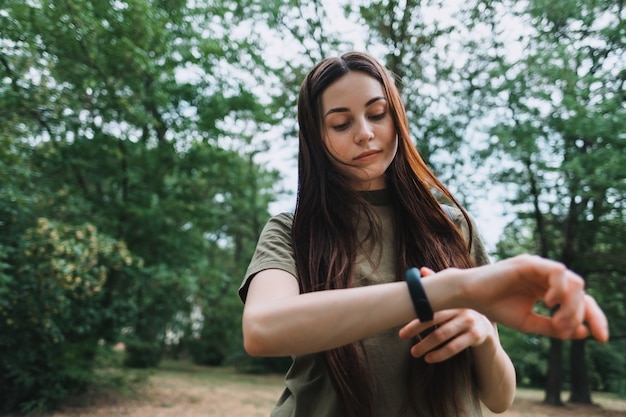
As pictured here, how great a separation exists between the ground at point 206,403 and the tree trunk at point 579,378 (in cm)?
45

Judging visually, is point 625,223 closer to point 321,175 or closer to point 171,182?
point 171,182

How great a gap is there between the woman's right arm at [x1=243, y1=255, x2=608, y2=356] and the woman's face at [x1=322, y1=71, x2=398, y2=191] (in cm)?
56

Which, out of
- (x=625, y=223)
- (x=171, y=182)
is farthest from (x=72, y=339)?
(x=625, y=223)

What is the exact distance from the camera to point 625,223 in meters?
11.5

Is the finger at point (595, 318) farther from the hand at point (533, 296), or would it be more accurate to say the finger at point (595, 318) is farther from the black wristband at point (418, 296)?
the black wristband at point (418, 296)

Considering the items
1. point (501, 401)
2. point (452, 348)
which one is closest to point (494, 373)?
point (501, 401)

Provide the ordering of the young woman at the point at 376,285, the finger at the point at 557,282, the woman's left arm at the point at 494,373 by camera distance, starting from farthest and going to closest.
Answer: the woman's left arm at the point at 494,373, the young woman at the point at 376,285, the finger at the point at 557,282

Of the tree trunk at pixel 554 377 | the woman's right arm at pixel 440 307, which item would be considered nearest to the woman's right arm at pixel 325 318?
the woman's right arm at pixel 440 307

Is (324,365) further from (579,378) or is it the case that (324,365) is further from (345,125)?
(579,378)

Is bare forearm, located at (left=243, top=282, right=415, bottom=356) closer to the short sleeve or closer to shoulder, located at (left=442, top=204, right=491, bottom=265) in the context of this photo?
the short sleeve

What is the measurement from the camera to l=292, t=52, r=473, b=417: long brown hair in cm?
125

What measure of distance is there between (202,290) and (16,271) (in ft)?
19.8

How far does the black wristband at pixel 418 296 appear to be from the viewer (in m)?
0.86

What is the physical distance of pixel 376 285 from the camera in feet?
3.12
